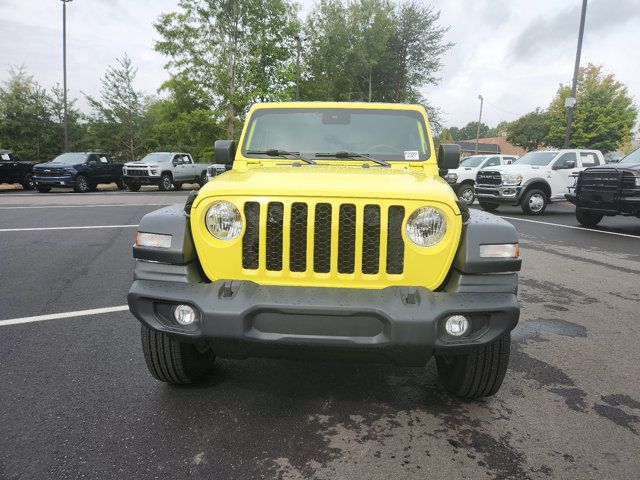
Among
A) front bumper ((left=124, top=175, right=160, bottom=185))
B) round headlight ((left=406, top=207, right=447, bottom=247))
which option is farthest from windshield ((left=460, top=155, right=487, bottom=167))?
round headlight ((left=406, top=207, right=447, bottom=247))

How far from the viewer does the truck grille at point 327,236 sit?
2455 millimetres

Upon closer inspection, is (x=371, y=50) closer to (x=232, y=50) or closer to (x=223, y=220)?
(x=232, y=50)

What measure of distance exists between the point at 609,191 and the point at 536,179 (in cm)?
339

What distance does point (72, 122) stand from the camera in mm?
30016

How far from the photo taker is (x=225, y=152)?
12.9ft

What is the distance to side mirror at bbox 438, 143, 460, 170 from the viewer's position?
3.77 m

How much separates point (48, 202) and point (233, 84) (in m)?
17.0

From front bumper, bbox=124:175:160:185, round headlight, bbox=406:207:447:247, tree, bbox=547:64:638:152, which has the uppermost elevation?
tree, bbox=547:64:638:152

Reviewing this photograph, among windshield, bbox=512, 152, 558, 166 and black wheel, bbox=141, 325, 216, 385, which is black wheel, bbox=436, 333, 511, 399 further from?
windshield, bbox=512, 152, 558, 166

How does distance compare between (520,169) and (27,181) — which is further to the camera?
(27,181)

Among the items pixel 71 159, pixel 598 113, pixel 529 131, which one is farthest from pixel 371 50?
pixel 529 131

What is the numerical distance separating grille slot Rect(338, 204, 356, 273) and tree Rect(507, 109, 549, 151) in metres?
64.2

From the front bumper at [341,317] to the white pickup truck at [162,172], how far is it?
2011 centimetres

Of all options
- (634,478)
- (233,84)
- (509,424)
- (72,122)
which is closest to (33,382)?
(509,424)
